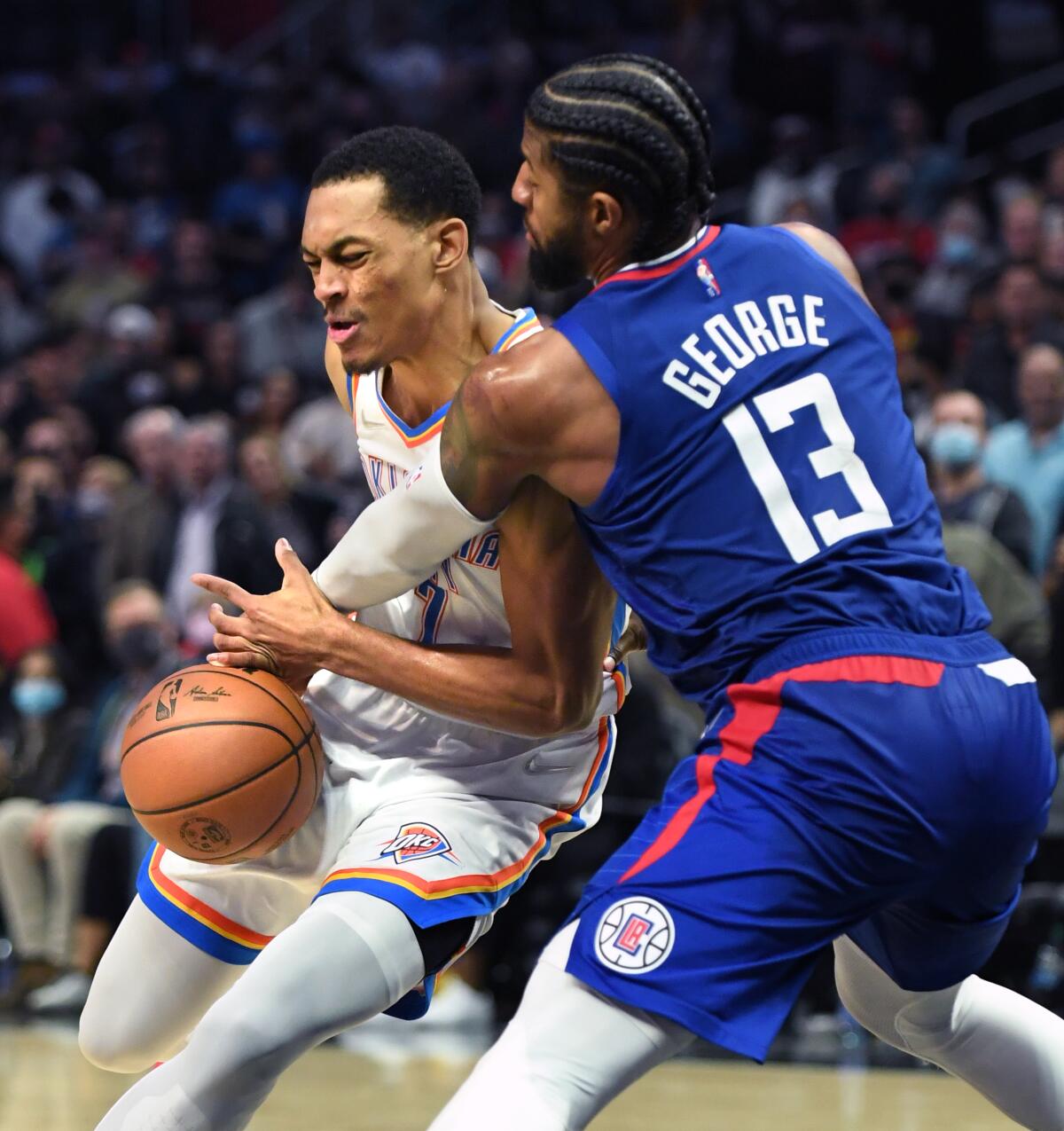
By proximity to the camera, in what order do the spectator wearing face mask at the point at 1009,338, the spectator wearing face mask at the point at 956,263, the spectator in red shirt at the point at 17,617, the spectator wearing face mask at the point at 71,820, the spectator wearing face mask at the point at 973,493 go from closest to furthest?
1. the spectator wearing face mask at the point at 973,493
2. the spectator wearing face mask at the point at 71,820
3. the spectator wearing face mask at the point at 1009,338
4. the spectator in red shirt at the point at 17,617
5. the spectator wearing face mask at the point at 956,263

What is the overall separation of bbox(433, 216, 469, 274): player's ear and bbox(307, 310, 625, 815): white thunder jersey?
179 mm

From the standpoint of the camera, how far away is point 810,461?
2.80m

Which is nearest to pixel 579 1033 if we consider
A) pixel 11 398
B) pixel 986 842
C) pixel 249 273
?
pixel 986 842

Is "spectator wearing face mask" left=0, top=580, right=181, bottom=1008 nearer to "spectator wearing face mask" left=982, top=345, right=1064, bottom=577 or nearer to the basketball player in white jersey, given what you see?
"spectator wearing face mask" left=982, top=345, right=1064, bottom=577

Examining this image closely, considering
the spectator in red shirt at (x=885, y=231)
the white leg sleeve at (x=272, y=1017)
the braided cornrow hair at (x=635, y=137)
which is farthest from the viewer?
the spectator in red shirt at (x=885, y=231)

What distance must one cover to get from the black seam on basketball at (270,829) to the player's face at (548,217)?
1012mm

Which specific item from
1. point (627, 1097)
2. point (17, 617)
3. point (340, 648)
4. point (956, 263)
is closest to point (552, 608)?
point (340, 648)

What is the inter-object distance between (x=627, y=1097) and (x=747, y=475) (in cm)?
354

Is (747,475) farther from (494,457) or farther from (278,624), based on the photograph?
(278,624)

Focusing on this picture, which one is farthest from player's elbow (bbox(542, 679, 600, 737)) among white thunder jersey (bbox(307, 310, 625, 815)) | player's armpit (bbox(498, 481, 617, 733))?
white thunder jersey (bbox(307, 310, 625, 815))

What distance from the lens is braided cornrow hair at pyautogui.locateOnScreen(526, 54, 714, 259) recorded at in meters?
2.89

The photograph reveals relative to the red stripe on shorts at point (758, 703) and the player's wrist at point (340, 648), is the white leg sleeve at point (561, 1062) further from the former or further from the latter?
the player's wrist at point (340, 648)

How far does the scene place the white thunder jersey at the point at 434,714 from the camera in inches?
141

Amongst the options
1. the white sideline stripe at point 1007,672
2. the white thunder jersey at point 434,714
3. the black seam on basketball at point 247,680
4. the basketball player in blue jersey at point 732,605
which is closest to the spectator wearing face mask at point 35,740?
the white thunder jersey at point 434,714
